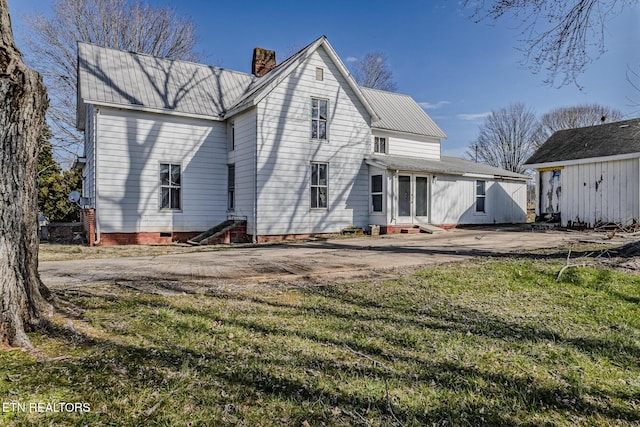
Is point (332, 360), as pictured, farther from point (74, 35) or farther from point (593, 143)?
point (74, 35)

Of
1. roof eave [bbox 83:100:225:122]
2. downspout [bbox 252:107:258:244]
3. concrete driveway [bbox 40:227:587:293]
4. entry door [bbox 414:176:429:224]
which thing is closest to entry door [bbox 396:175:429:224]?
entry door [bbox 414:176:429:224]

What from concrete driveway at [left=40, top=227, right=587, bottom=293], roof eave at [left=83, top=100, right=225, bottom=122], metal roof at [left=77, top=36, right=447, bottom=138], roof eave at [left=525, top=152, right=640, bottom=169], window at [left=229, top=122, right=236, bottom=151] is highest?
metal roof at [left=77, top=36, right=447, bottom=138]

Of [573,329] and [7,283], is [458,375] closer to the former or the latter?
[573,329]

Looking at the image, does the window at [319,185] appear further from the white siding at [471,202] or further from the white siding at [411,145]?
the white siding at [471,202]

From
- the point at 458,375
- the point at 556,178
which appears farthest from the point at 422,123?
the point at 458,375

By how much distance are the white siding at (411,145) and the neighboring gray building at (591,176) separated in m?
4.94

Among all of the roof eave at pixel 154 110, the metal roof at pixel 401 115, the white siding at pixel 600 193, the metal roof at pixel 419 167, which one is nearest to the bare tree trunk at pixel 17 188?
the roof eave at pixel 154 110

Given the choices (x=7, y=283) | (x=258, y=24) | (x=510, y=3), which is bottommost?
(x=7, y=283)

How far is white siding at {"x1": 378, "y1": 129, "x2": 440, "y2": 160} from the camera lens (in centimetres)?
1844

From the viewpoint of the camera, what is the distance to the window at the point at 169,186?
45.3ft

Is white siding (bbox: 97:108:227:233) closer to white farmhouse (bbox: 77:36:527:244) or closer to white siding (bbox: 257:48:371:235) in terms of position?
white farmhouse (bbox: 77:36:527:244)

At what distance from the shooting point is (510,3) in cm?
752

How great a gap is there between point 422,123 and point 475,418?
62.7 ft

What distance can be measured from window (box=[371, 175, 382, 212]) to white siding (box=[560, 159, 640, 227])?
29.8 feet
